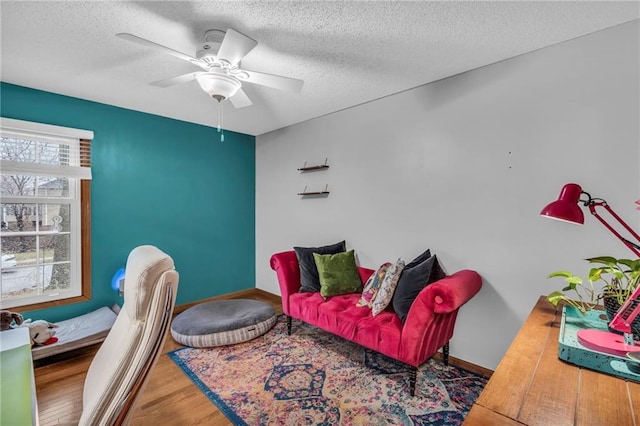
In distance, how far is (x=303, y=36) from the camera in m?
1.96

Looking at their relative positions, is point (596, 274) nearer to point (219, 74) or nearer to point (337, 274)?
point (337, 274)

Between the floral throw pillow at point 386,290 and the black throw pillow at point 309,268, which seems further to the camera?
the black throw pillow at point 309,268

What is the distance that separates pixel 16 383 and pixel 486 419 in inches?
59.9

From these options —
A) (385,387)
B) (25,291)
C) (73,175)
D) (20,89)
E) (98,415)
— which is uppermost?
(20,89)

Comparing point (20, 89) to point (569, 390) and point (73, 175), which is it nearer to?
point (73, 175)

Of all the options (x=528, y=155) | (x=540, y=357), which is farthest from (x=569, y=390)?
(x=528, y=155)

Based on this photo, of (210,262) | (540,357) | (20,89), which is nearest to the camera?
(540,357)

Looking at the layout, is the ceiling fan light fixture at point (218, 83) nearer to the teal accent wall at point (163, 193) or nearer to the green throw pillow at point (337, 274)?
the green throw pillow at point (337, 274)

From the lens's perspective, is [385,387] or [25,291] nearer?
[385,387]

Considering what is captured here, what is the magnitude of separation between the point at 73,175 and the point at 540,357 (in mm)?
3969

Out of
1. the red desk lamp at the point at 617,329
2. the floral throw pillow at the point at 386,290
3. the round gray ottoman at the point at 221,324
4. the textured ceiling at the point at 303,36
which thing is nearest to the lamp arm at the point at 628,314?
the red desk lamp at the point at 617,329

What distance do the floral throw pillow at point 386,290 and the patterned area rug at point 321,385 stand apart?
0.51 metres

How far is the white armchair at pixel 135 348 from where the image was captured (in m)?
0.91

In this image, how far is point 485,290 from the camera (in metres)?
2.39
